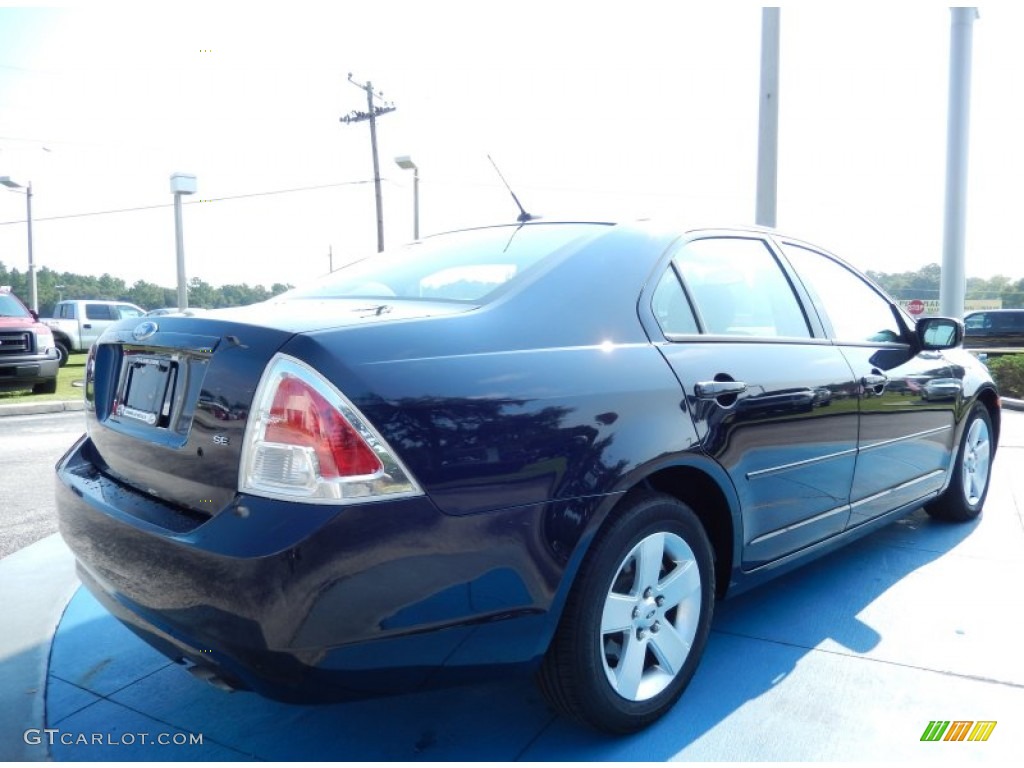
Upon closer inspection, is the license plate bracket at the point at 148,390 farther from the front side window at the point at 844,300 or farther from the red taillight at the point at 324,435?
the front side window at the point at 844,300

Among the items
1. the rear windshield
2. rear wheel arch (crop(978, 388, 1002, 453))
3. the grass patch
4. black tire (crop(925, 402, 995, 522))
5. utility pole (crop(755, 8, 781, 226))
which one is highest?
utility pole (crop(755, 8, 781, 226))

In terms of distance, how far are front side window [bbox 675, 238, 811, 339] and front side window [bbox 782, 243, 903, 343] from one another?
0.18 meters

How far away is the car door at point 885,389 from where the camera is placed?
3227 millimetres

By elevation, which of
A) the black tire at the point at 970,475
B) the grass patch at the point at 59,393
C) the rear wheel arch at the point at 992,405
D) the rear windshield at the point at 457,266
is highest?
the rear windshield at the point at 457,266

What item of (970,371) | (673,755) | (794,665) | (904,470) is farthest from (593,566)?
(970,371)

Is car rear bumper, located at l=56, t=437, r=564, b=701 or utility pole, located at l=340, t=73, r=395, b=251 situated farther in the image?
utility pole, located at l=340, t=73, r=395, b=251

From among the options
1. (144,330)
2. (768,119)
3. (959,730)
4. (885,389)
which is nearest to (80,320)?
(768,119)

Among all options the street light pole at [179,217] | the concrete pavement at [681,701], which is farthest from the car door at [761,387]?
the street light pole at [179,217]

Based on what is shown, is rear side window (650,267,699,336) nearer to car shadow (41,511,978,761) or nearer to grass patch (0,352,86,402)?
car shadow (41,511,978,761)

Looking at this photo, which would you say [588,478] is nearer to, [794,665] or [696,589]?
[696,589]

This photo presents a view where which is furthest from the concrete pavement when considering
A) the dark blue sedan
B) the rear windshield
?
the rear windshield

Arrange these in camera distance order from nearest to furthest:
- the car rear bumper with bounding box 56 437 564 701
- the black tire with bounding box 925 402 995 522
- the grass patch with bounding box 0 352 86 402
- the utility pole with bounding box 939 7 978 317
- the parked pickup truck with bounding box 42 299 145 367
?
Answer: 1. the car rear bumper with bounding box 56 437 564 701
2. the black tire with bounding box 925 402 995 522
3. the utility pole with bounding box 939 7 978 317
4. the grass patch with bounding box 0 352 86 402
5. the parked pickup truck with bounding box 42 299 145 367

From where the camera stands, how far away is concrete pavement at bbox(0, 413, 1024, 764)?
2227 millimetres

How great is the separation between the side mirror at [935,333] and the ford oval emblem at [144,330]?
3.40 m
